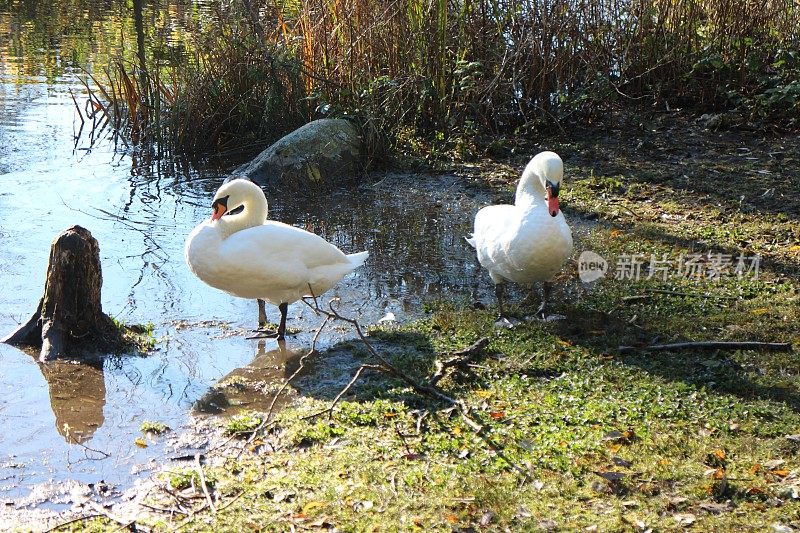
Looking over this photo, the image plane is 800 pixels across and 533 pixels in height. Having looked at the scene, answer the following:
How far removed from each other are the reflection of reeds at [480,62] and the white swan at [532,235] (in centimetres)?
380

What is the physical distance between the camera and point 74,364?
5.76 metres

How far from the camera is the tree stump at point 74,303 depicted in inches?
229

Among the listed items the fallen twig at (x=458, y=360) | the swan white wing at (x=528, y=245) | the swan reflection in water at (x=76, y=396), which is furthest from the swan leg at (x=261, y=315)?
the swan white wing at (x=528, y=245)

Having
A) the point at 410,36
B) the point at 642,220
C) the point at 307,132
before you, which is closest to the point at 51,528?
the point at 642,220

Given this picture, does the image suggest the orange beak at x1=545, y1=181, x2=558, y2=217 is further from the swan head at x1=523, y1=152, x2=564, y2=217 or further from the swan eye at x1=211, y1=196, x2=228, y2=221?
the swan eye at x1=211, y1=196, x2=228, y2=221

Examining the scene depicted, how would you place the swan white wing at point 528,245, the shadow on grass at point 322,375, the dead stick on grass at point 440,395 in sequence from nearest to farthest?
the dead stick on grass at point 440,395, the shadow on grass at point 322,375, the swan white wing at point 528,245

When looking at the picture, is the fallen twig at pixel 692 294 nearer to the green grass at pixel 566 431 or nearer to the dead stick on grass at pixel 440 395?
the green grass at pixel 566 431

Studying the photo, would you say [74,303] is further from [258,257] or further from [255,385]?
[255,385]

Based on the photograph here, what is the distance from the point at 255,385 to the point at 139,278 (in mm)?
2298

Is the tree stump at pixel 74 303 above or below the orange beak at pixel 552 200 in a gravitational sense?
below

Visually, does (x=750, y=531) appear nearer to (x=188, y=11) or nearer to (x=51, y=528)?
(x=51, y=528)

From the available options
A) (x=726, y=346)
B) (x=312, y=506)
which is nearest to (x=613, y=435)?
(x=726, y=346)

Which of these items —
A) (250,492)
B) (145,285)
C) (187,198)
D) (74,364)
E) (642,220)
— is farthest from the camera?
(187,198)

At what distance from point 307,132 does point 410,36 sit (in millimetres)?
1580
